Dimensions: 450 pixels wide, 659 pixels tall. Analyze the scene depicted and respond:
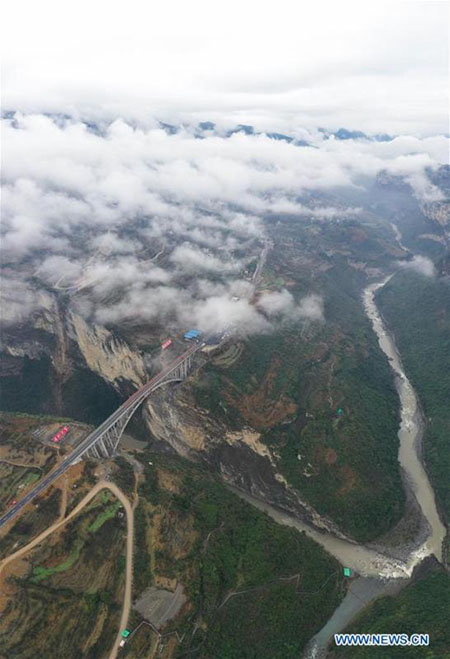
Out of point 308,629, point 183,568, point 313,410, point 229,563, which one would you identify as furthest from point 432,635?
point 313,410

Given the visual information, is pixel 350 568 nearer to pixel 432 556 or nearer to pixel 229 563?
pixel 432 556

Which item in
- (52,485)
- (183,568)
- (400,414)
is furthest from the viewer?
(400,414)

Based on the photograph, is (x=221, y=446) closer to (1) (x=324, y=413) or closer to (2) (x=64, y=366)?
(1) (x=324, y=413)

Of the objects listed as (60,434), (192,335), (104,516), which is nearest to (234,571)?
(104,516)

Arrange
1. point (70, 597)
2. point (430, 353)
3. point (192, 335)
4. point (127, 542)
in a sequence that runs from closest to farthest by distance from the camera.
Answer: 1. point (70, 597)
2. point (127, 542)
3. point (192, 335)
4. point (430, 353)

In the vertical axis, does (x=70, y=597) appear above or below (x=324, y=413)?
below

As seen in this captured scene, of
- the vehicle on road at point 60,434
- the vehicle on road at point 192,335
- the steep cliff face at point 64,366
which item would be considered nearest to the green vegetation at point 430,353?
the vehicle on road at point 192,335

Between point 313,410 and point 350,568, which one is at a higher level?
point 313,410
